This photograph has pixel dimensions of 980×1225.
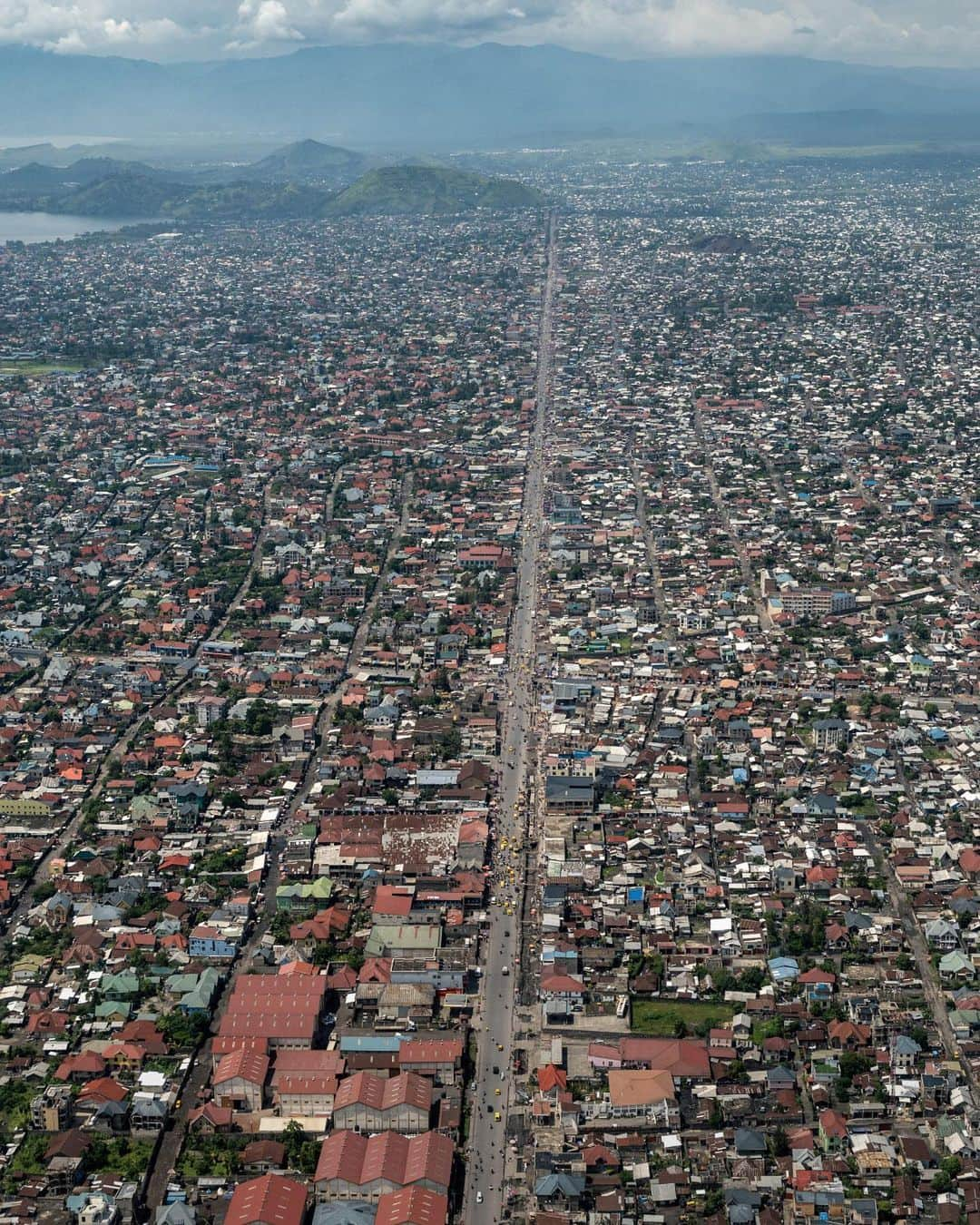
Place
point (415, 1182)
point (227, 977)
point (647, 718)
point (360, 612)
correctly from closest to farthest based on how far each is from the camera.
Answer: point (415, 1182) → point (227, 977) → point (647, 718) → point (360, 612)

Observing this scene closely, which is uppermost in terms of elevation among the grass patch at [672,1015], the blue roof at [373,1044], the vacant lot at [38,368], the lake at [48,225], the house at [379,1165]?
the lake at [48,225]

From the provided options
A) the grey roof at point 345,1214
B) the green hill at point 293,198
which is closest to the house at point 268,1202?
the grey roof at point 345,1214

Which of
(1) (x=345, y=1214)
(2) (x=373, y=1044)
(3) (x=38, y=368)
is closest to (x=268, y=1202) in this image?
(1) (x=345, y=1214)

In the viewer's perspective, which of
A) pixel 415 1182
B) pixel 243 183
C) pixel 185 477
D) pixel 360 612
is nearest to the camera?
pixel 415 1182

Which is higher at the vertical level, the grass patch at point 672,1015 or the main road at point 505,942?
the main road at point 505,942

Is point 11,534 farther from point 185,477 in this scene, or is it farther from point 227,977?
point 227,977

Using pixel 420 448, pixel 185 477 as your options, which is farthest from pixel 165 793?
pixel 420 448

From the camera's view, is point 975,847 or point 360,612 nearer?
point 975,847

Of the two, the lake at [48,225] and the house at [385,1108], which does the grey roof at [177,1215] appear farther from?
the lake at [48,225]
